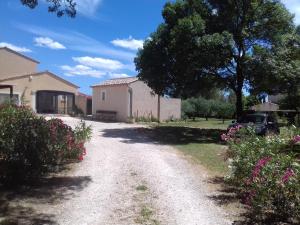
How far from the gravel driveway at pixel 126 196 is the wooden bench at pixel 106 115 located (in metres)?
22.8

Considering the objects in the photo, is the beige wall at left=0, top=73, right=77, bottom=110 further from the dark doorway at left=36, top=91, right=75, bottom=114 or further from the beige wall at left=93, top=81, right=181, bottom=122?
the beige wall at left=93, top=81, right=181, bottom=122

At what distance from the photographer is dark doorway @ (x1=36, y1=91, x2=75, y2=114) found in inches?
1572

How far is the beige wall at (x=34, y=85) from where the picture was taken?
3766cm

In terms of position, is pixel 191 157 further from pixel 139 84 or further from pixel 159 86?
pixel 139 84

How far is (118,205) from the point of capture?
27.6 feet

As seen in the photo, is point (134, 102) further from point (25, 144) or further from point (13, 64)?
point (25, 144)

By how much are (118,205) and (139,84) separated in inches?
1121

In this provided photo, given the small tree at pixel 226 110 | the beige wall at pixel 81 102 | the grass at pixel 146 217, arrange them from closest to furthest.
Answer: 1. the grass at pixel 146 217
2. the beige wall at pixel 81 102
3. the small tree at pixel 226 110

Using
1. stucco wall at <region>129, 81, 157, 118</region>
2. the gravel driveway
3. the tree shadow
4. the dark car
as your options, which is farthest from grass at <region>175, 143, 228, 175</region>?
stucco wall at <region>129, 81, 157, 118</region>

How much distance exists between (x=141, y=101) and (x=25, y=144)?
1060 inches

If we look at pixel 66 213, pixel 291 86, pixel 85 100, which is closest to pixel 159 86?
pixel 291 86

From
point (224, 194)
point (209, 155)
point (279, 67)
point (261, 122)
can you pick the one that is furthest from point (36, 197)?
point (279, 67)

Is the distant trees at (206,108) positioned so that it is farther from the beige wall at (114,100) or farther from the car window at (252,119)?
the car window at (252,119)

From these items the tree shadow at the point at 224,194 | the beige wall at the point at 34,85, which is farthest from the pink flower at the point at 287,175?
the beige wall at the point at 34,85
